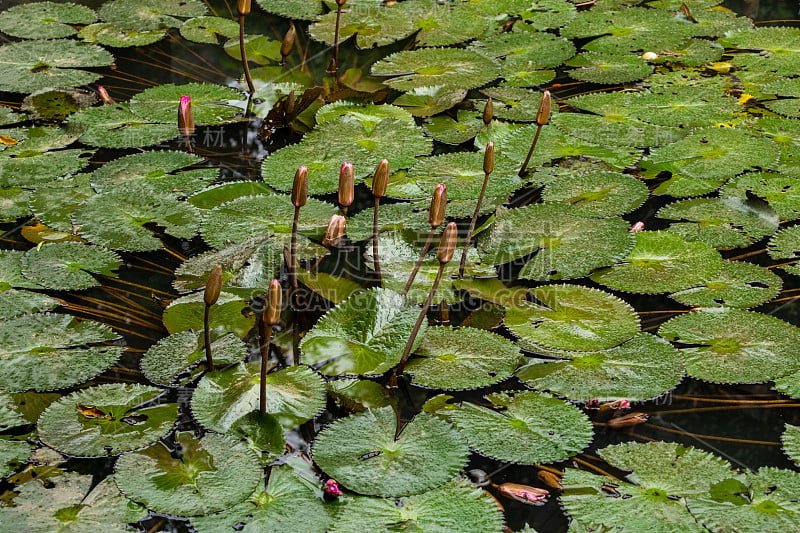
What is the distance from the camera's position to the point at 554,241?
2707 millimetres

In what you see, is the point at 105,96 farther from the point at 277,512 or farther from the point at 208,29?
the point at 277,512

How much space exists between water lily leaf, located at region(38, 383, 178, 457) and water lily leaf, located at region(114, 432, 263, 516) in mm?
55

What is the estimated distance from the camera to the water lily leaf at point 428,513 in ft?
5.65

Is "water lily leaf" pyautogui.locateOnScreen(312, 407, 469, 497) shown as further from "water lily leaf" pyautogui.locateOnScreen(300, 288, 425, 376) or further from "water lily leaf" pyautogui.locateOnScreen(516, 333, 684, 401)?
"water lily leaf" pyautogui.locateOnScreen(516, 333, 684, 401)

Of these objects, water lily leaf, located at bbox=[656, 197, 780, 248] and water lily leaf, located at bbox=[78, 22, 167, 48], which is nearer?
water lily leaf, located at bbox=[656, 197, 780, 248]

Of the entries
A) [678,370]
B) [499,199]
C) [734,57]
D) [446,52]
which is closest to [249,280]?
[499,199]

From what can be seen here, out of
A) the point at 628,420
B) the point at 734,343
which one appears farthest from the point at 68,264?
the point at 734,343

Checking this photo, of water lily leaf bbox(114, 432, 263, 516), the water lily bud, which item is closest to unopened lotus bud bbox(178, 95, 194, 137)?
the water lily bud

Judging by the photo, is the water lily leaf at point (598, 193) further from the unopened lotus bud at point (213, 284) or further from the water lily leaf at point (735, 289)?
the unopened lotus bud at point (213, 284)

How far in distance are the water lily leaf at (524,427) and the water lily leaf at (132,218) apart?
4.15 ft

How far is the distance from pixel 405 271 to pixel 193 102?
1.59 meters

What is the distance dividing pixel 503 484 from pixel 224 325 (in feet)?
3.10

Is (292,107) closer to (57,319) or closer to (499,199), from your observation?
(499,199)

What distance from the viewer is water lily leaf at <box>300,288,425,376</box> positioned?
7.11 ft
